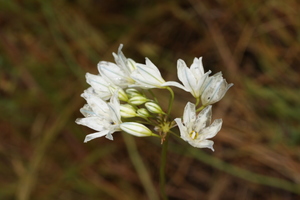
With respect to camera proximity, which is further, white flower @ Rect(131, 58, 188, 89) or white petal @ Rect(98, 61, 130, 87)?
white petal @ Rect(98, 61, 130, 87)

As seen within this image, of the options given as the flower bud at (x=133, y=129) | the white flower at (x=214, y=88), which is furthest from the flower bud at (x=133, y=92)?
the white flower at (x=214, y=88)

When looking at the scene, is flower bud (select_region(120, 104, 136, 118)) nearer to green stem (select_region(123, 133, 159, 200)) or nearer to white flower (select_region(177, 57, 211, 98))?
white flower (select_region(177, 57, 211, 98))

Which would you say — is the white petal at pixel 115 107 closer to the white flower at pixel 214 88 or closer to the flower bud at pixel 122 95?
the flower bud at pixel 122 95

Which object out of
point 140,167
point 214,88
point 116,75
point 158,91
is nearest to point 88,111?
point 116,75

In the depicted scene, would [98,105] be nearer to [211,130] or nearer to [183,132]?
[183,132]

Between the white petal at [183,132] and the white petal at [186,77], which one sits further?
the white petal at [186,77]

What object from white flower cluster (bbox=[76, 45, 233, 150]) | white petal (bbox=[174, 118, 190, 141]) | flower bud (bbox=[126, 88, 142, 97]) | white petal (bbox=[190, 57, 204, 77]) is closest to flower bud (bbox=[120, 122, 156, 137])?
white flower cluster (bbox=[76, 45, 233, 150])

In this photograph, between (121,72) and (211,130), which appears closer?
(211,130)
